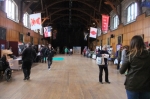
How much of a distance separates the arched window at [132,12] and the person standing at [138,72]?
14.2m

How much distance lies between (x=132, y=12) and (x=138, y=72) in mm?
15296

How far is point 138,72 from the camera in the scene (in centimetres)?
228

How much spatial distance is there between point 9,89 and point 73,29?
39.7 m

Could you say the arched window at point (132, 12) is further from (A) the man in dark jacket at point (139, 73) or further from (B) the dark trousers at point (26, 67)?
(A) the man in dark jacket at point (139, 73)

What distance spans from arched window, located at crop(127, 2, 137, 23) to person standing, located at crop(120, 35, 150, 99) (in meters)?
14.2

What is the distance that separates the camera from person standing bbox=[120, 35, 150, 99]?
2.23 m

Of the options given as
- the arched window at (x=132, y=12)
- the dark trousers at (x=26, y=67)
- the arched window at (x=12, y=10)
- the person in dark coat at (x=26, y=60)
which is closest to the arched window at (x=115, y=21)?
the arched window at (x=132, y=12)

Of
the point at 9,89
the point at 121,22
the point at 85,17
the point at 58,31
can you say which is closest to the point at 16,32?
the point at 121,22

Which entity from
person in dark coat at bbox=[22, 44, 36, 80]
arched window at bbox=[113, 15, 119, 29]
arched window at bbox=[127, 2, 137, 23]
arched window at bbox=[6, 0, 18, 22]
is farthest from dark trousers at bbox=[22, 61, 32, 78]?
arched window at bbox=[113, 15, 119, 29]

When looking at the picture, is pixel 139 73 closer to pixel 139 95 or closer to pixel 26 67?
pixel 139 95

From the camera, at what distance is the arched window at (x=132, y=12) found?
15.9 metres

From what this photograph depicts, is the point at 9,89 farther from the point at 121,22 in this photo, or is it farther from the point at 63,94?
Result: the point at 121,22

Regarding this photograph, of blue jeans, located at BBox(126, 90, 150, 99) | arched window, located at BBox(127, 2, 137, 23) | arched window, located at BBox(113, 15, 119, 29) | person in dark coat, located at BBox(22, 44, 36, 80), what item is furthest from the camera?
arched window, located at BBox(113, 15, 119, 29)

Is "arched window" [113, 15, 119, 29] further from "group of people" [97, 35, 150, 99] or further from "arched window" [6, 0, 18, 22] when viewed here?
"group of people" [97, 35, 150, 99]
